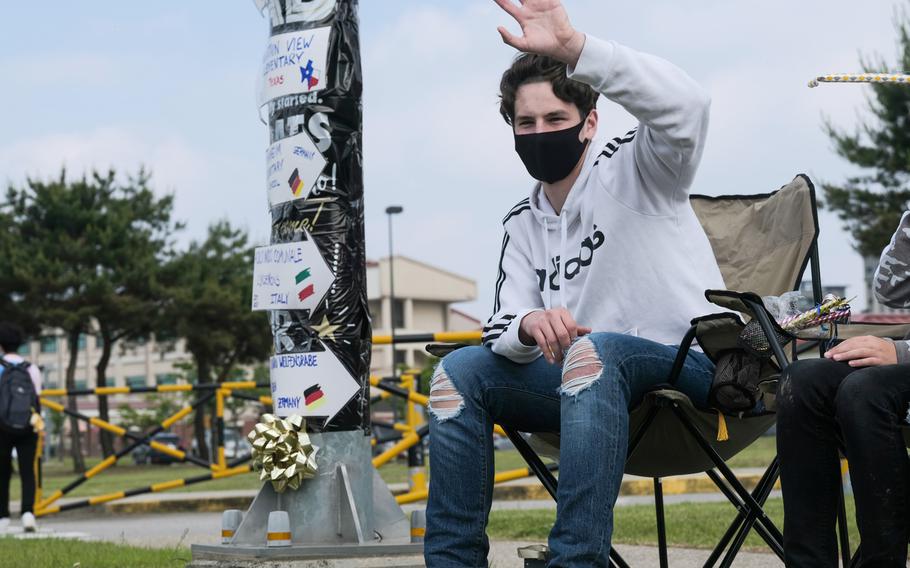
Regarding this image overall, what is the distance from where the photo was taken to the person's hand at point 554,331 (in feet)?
9.31

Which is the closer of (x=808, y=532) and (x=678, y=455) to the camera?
(x=808, y=532)

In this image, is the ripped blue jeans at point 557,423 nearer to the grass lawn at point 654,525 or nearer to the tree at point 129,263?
the grass lawn at point 654,525

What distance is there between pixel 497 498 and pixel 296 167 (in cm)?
826

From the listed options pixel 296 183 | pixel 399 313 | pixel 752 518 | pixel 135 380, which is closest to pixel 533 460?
pixel 752 518

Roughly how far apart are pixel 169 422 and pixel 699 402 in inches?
362

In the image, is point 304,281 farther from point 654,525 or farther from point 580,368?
point 654,525

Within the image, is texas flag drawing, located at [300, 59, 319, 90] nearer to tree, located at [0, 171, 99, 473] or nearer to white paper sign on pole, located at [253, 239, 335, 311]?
white paper sign on pole, located at [253, 239, 335, 311]

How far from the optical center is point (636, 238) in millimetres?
3109

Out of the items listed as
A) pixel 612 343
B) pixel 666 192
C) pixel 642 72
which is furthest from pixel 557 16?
pixel 612 343

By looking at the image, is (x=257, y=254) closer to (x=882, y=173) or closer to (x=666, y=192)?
(x=666, y=192)

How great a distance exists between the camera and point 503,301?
10.8 feet

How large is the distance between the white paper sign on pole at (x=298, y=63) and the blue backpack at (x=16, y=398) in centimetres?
531

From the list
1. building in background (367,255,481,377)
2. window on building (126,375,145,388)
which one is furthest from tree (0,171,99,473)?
window on building (126,375,145,388)

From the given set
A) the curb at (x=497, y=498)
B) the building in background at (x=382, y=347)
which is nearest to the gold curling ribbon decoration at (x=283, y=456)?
the curb at (x=497, y=498)
